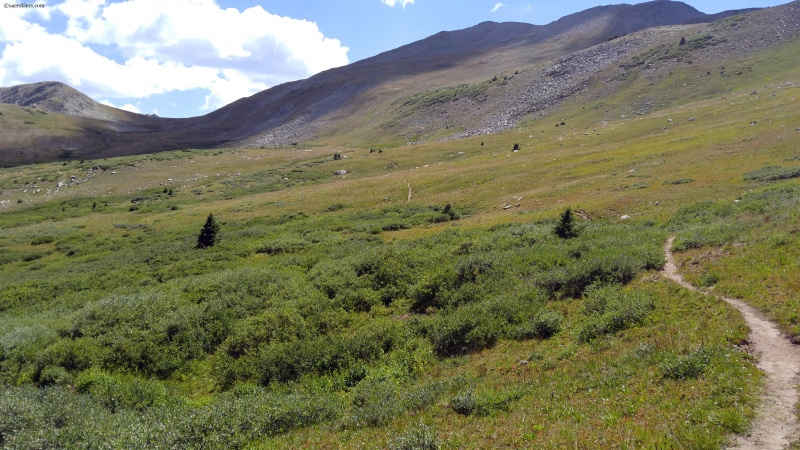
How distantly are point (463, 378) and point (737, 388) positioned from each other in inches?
233

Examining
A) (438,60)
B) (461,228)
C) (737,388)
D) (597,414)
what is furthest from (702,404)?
(438,60)

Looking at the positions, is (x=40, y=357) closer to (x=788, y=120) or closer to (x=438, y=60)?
(x=788, y=120)

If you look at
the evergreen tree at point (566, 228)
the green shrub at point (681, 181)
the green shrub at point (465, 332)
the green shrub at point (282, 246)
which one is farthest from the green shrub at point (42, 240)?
the green shrub at point (681, 181)

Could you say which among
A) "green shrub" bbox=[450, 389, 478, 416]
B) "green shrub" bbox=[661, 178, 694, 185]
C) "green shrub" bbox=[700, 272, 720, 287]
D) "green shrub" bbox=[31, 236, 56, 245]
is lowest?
"green shrub" bbox=[450, 389, 478, 416]

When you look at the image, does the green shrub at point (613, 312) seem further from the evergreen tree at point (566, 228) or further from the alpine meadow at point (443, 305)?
the evergreen tree at point (566, 228)

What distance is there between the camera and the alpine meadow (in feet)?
29.2

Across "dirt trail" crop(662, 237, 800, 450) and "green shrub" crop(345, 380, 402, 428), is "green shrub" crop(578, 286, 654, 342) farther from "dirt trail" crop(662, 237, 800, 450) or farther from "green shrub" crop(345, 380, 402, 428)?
"green shrub" crop(345, 380, 402, 428)

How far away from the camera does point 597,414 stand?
8109 mm

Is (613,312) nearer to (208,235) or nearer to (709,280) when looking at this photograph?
(709,280)

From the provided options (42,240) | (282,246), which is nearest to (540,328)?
(282,246)

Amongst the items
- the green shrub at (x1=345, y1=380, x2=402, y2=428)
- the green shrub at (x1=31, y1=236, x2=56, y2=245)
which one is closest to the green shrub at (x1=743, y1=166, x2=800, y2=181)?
the green shrub at (x1=345, y1=380, x2=402, y2=428)

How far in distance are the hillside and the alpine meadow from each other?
2048 inches

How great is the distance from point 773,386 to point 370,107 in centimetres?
14692

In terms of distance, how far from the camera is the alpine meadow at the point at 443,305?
350 inches
